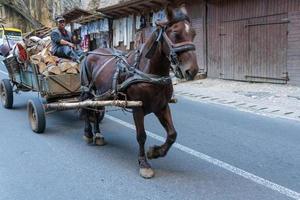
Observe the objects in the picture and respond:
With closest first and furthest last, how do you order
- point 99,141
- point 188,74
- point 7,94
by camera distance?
point 188,74 < point 99,141 < point 7,94

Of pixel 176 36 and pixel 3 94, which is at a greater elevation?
pixel 176 36

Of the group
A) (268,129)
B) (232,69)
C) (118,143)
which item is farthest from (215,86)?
(118,143)

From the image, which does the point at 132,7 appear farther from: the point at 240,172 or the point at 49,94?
the point at 240,172

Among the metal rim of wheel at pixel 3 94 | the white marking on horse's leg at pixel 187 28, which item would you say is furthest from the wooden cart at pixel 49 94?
the white marking on horse's leg at pixel 187 28

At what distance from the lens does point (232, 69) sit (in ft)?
54.1

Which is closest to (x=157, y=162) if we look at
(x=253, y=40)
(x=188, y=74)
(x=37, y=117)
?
(x=188, y=74)

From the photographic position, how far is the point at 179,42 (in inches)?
182

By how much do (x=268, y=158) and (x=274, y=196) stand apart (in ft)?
5.01

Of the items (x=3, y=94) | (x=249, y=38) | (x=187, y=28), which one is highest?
(x=249, y=38)

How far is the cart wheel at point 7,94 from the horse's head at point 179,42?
6479mm

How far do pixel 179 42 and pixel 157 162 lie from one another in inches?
77.9

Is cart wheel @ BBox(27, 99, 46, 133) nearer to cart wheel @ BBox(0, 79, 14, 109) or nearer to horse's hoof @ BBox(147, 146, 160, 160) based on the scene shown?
cart wheel @ BBox(0, 79, 14, 109)

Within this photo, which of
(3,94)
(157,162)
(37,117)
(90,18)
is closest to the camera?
(157,162)

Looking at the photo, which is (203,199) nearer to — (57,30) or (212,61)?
(57,30)
